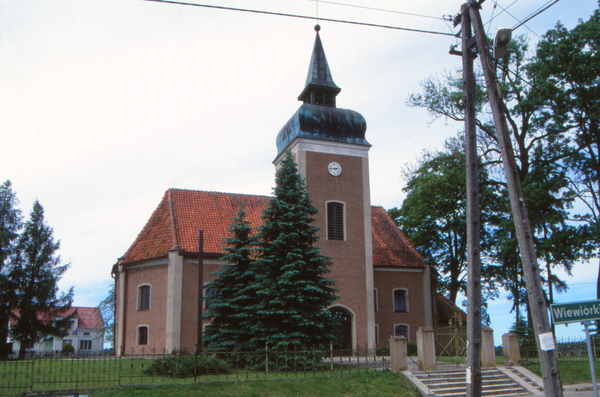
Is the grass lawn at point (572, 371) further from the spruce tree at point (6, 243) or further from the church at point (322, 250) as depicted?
the spruce tree at point (6, 243)

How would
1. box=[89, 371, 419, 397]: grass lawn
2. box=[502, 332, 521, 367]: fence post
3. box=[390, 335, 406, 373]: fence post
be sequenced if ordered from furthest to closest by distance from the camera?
box=[502, 332, 521, 367]: fence post → box=[390, 335, 406, 373]: fence post → box=[89, 371, 419, 397]: grass lawn

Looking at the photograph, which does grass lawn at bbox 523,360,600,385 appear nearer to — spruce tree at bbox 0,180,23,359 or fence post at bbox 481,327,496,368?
fence post at bbox 481,327,496,368

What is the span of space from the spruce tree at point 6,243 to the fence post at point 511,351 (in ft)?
87.0

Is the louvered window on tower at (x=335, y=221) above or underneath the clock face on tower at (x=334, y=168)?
underneath

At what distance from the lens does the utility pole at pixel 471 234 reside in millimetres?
9672

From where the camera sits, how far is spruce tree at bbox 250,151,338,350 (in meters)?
18.7

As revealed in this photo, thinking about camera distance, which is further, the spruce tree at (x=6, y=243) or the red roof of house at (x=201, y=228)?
the spruce tree at (x=6, y=243)

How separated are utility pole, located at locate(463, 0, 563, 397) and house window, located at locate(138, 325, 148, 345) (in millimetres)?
19933

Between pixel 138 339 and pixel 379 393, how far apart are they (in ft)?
47.7

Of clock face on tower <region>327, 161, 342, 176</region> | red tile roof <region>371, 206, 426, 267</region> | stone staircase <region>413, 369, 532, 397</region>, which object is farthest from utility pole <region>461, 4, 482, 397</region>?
red tile roof <region>371, 206, 426, 267</region>


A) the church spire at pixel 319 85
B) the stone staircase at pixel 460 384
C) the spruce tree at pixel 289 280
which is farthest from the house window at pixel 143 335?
the stone staircase at pixel 460 384

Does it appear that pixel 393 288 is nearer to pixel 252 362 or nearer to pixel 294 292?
pixel 294 292

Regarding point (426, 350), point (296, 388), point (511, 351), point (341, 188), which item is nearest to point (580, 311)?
point (296, 388)

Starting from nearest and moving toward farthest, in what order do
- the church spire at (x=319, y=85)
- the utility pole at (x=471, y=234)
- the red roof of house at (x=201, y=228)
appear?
the utility pole at (x=471, y=234) < the red roof of house at (x=201, y=228) < the church spire at (x=319, y=85)
